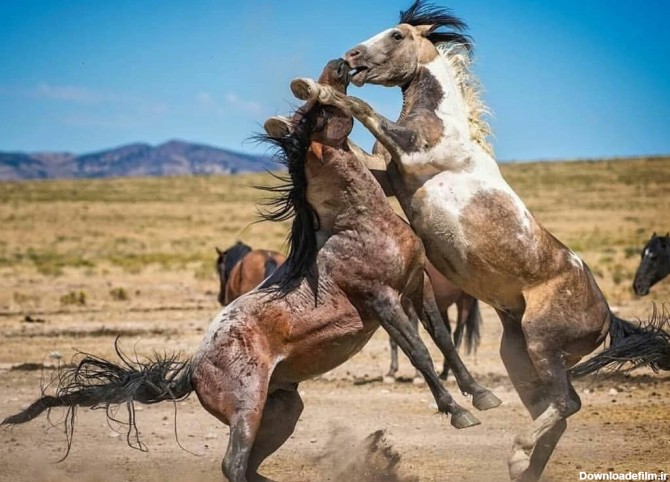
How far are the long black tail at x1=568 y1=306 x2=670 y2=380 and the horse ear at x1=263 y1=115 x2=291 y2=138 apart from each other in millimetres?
2611

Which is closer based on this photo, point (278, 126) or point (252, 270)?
point (278, 126)

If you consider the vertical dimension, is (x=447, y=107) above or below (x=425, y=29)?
below

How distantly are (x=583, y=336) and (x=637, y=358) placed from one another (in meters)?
0.67

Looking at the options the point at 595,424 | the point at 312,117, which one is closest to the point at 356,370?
the point at 595,424

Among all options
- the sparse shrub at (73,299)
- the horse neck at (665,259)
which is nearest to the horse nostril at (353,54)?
the horse neck at (665,259)

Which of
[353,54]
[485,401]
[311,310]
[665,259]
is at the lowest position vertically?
[665,259]

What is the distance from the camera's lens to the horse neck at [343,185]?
20.3 feet

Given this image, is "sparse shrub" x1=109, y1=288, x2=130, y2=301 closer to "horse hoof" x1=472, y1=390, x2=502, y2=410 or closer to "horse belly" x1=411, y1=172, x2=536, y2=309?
"horse belly" x1=411, y1=172, x2=536, y2=309

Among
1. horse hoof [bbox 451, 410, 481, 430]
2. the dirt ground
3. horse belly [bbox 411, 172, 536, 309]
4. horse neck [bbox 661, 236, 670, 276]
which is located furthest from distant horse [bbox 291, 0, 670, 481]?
horse neck [bbox 661, 236, 670, 276]

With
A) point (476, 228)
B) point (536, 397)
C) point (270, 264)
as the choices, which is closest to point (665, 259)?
point (270, 264)

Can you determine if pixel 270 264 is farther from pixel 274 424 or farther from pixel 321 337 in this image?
pixel 321 337

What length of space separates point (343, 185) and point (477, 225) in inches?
35.3

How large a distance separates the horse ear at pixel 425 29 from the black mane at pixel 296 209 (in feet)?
3.98

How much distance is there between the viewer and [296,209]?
20.9ft
